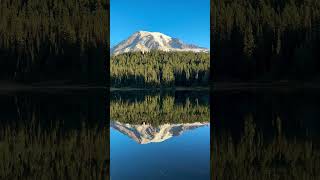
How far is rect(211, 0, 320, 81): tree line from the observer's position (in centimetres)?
11112

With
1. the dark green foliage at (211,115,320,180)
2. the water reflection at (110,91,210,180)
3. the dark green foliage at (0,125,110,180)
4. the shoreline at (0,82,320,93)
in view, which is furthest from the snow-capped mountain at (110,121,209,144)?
the shoreline at (0,82,320,93)

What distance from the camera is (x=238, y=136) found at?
16.3m

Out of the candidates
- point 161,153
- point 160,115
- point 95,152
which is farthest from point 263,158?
point 160,115

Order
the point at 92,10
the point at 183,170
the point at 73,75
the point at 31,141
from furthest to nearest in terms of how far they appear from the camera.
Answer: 1. the point at 92,10
2. the point at 73,75
3. the point at 31,141
4. the point at 183,170

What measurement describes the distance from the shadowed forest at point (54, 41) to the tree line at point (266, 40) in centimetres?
3509

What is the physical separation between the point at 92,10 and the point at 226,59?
1768 inches

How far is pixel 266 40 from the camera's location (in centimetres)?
12012

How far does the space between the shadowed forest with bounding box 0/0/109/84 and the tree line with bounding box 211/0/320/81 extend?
115 ft

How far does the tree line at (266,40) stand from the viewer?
365 feet

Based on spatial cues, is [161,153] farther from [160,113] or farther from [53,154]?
[160,113]

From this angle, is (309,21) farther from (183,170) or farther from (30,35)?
(183,170)

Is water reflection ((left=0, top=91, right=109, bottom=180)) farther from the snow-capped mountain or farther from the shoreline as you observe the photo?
the shoreline

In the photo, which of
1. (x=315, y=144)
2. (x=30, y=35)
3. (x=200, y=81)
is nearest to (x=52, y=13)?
(x=30, y=35)

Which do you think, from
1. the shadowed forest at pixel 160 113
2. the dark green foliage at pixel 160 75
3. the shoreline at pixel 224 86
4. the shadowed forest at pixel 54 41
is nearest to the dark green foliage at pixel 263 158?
the shadowed forest at pixel 160 113
